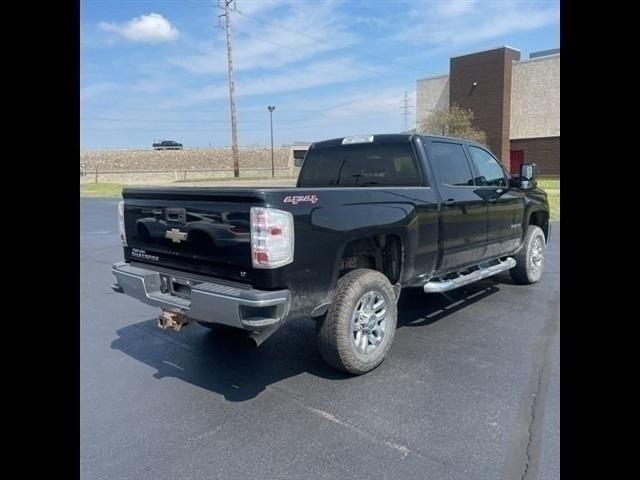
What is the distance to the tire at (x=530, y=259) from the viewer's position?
7.49 m

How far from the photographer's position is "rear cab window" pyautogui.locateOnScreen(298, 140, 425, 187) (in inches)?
218

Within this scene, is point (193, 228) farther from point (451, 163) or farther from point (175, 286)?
point (451, 163)

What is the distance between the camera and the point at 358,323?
14.5 feet

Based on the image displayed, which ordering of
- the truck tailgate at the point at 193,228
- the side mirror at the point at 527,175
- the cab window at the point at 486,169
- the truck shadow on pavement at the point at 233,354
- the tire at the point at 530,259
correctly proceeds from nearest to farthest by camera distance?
the truck tailgate at the point at 193,228 → the truck shadow on pavement at the point at 233,354 → the cab window at the point at 486,169 → the side mirror at the point at 527,175 → the tire at the point at 530,259

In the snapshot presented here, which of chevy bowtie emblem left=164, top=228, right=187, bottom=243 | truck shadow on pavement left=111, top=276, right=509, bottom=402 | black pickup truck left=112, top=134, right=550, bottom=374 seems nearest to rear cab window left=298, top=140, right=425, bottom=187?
black pickup truck left=112, top=134, right=550, bottom=374

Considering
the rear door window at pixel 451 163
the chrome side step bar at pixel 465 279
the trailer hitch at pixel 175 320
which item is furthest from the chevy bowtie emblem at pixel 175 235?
the rear door window at pixel 451 163

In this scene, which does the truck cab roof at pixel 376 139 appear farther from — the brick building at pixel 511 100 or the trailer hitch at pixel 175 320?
the brick building at pixel 511 100

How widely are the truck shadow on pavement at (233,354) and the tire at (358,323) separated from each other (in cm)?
23

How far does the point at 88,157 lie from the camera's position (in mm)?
53375

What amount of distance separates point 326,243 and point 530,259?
15.3 ft
